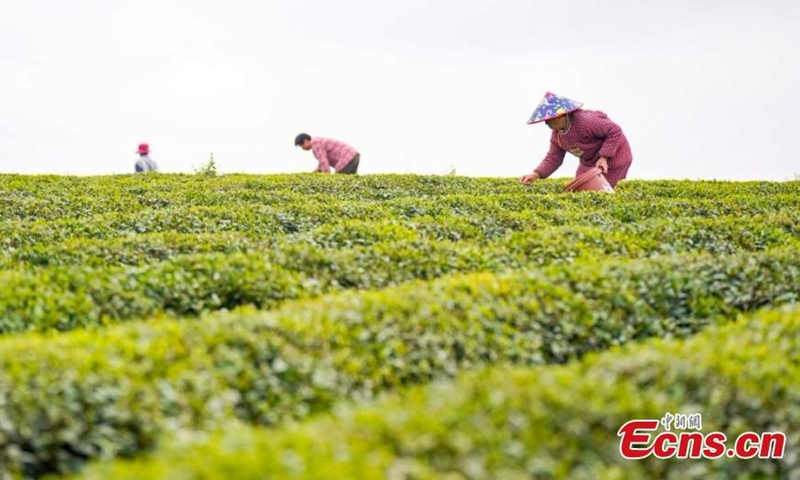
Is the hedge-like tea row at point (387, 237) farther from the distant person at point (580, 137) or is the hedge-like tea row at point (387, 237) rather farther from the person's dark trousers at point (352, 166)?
the person's dark trousers at point (352, 166)

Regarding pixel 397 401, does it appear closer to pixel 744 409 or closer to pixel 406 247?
pixel 744 409

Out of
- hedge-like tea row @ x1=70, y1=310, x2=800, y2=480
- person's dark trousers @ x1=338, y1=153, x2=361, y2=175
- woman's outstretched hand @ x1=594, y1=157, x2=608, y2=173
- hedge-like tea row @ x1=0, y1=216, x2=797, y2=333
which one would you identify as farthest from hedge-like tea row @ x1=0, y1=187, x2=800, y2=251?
person's dark trousers @ x1=338, y1=153, x2=361, y2=175

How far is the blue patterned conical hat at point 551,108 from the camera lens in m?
16.2

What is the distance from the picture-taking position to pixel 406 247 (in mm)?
10922

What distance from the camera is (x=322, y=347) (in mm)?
7043

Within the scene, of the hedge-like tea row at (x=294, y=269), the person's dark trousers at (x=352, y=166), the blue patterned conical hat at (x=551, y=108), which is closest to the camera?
the hedge-like tea row at (x=294, y=269)

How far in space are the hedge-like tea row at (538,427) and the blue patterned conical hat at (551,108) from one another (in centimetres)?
932

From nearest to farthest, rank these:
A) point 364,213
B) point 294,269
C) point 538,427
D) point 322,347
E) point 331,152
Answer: point 538,427 < point 322,347 < point 294,269 < point 364,213 < point 331,152

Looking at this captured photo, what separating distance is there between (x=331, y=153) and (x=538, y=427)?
1916 centimetres

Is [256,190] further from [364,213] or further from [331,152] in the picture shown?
[331,152]

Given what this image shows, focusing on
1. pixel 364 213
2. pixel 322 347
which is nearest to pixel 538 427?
pixel 322 347

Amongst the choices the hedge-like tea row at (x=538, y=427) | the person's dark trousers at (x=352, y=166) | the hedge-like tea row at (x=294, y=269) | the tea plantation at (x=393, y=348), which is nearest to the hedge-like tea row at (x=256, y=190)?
the person's dark trousers at (x=352, y=166)

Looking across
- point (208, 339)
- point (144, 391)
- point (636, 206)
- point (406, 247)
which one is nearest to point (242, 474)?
point (144, 391)

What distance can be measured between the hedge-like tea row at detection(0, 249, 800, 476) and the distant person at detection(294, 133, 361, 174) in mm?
14371
